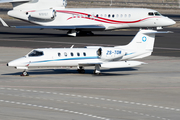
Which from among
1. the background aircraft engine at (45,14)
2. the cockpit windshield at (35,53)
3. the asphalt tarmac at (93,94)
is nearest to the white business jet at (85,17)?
the background aircraft engine at (45,14)

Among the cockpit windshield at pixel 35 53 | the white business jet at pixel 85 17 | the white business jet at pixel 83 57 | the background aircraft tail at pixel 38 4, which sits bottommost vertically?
the white business jet at pixel 85 17

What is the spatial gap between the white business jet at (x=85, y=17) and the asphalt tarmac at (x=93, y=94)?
2328cm

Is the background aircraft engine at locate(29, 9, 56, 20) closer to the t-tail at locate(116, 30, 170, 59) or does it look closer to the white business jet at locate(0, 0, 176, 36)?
the white business jet at locate(0, 0, 176, 36)

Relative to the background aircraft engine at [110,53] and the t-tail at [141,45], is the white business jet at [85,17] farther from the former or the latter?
the background aircraft engine at [110,53]

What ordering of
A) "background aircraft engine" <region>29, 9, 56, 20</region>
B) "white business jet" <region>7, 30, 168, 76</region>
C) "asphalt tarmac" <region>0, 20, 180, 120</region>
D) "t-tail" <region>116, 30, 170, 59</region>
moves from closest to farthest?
"asphalt tarmac" <region>0, 20, 180, 120</region>
"white business jet" <region>7, 30, 168, 76</region>
"t-tail" <region>116, 30, 170, 59</region>
"background aircraft engine" <region>29, 9, 56, 20</region>

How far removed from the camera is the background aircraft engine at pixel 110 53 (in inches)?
1110

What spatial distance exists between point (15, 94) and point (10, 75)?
7.05 metres

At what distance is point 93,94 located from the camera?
2164cm

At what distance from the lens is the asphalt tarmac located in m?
16.9

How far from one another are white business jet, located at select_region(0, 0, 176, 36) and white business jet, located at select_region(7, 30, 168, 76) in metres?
27.7

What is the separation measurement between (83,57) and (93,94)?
6612mm

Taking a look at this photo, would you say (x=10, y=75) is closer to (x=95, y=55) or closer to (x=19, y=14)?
(x=95, y=55)

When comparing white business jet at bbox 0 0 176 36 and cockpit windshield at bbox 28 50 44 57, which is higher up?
cockpit windshield at bbox 28 50 44 57

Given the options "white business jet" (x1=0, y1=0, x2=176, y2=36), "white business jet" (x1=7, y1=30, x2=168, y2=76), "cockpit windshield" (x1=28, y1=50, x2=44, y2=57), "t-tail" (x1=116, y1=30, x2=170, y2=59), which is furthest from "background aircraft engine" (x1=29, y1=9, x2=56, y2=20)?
"cockpit windshield" (x1=28, y1=50, x2=44, y2=57)
